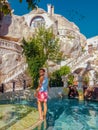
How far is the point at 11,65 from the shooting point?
1385 inches

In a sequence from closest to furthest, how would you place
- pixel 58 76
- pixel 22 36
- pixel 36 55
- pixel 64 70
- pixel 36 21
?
pixel 36 55, pixel 58 76, pixel 64 70, pixel 22 36, pixel 36 21

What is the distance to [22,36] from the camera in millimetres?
47031

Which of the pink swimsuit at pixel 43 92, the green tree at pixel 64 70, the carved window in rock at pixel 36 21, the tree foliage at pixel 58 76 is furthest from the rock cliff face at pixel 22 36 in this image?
the pink swimsuit at pixel 43 92

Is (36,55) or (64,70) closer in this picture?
(36,55)

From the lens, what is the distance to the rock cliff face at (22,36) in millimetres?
33750

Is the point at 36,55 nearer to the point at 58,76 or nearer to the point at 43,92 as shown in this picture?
the point at 58,76

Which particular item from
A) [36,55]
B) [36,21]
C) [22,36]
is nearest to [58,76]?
[36,55]

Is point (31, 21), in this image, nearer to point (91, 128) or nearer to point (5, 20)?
point (5, 20)

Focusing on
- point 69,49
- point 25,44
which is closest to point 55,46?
point 25,44

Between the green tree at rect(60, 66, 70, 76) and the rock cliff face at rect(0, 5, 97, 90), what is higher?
the rock cliff face at rect(0, 5, 97, 90)

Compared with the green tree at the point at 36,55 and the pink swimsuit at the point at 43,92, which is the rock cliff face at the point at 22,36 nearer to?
the green tree at the point at 36,55

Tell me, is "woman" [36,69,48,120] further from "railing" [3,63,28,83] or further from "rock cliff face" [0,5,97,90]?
"rock cliff face" [0,5,97,90]

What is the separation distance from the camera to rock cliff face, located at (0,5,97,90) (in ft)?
111

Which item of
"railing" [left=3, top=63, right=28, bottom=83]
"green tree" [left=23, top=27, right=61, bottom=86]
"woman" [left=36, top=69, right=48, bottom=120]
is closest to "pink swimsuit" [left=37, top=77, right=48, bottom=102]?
"woman" [left=36, top=69, right=48, bottom=120]
